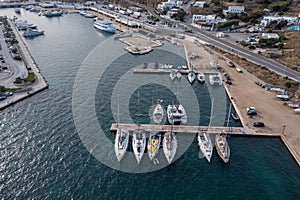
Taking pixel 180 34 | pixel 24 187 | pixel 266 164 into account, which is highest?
pixel 180 34

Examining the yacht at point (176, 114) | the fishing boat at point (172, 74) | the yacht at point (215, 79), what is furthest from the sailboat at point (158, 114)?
the yacht at point (215, 79)

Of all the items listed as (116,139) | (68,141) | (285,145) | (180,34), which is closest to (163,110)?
(116,139)

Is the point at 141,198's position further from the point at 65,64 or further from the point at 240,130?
the point at 65,64

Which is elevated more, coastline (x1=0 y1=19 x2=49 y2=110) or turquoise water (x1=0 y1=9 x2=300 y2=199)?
coastline (x1=0 y1=19 x2=49 y2=110)

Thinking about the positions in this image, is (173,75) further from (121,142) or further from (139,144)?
(121,142)

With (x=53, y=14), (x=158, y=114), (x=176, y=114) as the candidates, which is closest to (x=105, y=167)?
(x=158, y=114)

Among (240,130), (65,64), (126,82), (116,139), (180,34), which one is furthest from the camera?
(180,34)

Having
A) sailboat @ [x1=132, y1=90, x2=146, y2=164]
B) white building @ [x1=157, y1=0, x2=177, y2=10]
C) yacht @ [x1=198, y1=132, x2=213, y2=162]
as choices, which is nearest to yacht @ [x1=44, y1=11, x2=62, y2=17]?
white building @ [x1=157, y1=0, x2=177, y2=10]

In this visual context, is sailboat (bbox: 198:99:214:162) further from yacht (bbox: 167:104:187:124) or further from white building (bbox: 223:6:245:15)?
white building (bbox: 223:6:245:15)
